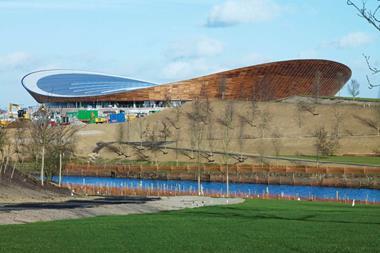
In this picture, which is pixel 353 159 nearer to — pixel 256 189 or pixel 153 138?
pixel 256 189

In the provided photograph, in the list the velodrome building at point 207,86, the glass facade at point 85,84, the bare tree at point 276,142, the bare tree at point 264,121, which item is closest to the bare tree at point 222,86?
the velodrome building at point 207,86

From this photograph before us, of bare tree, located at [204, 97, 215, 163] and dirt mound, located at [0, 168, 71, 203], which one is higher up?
bare tree, located at [204, 97, 215, 163]

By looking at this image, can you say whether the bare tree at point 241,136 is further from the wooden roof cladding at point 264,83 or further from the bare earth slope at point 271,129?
the wooden roof cladding at point 264,83

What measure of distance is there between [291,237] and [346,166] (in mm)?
47392

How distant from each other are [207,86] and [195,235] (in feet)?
438

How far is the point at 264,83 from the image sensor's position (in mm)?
138000

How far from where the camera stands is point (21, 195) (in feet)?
108

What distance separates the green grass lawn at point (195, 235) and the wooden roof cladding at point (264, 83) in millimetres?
113871

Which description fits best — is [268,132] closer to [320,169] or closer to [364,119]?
[364,119]

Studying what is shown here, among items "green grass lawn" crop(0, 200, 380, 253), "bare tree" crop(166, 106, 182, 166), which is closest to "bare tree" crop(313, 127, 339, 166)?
"bare tree" crop(166, 106, 182, 166)

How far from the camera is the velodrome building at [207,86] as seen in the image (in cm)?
14412

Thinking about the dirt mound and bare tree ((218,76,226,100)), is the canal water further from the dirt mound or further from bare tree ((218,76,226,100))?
bare tree ((218,76,226,100))

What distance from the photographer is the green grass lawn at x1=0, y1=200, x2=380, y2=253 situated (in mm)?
15344

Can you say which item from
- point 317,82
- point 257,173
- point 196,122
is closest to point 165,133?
point 196,122
